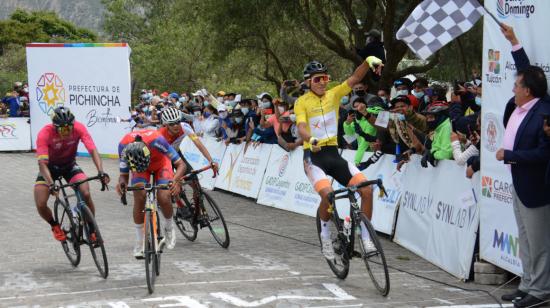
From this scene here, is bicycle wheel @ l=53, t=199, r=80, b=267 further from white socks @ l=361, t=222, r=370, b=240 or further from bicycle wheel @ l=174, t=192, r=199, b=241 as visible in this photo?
white socks @ l=361, t=222, r=370, b=240

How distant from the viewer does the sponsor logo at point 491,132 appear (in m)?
8.62

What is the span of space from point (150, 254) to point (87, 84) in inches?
817

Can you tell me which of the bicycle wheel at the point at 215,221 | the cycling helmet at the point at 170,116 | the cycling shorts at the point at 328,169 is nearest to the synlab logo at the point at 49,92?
the bicycle wheel at the point at 215,221

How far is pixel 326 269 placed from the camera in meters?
9.95

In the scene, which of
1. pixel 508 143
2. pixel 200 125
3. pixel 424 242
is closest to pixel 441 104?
pixel 424 242

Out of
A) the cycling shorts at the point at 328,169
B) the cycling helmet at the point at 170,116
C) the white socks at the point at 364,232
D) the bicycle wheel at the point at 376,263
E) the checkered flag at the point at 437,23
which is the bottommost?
the bicycle wheel at the point at 376,263

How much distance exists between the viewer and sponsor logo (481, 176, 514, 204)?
27.5 ft

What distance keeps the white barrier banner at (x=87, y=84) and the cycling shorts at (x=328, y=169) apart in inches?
761

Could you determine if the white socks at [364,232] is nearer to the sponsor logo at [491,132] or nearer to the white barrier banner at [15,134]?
the sponsor logo at [491,132]

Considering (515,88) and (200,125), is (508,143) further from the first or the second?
(200,125)

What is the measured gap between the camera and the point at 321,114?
934 cm

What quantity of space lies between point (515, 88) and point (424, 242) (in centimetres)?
374

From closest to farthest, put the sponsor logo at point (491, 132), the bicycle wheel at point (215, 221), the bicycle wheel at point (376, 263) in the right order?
the bicycle wheel at point (376, 263)
the sponsor logo at point (491, 132)
the bicycle wheel at point (215, 221)

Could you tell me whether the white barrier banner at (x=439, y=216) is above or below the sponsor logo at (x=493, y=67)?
below
